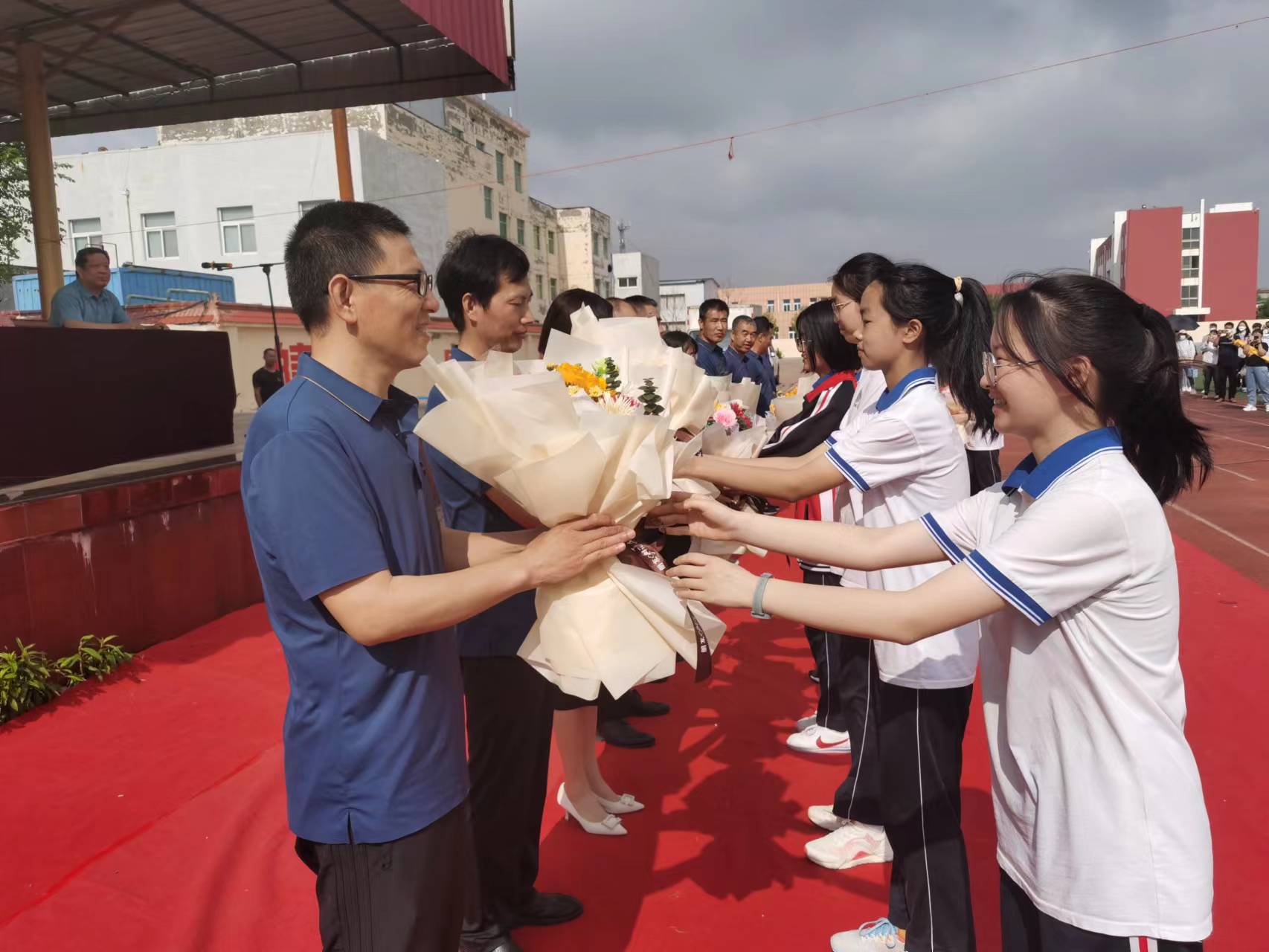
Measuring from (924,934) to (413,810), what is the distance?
1.35m

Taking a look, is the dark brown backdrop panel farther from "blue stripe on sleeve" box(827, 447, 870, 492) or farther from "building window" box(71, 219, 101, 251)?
"building window" box(71, 219, 101, 251)

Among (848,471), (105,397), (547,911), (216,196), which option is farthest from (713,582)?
(216,196)

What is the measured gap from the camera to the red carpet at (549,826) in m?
2.45

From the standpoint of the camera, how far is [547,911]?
2.47 meters

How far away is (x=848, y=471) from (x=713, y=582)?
0.79 m

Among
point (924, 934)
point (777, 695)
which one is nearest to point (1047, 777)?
point (924, 934)

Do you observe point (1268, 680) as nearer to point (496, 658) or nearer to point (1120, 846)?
point (1120, 846)

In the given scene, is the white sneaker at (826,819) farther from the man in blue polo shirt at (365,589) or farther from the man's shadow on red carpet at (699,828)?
the man in blue polo shirt at (365,589)

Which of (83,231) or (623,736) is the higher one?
(83,231)

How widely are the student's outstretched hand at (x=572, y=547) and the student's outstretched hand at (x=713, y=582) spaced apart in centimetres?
15

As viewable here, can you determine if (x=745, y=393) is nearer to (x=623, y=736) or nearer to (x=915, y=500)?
(x=915, y=500)

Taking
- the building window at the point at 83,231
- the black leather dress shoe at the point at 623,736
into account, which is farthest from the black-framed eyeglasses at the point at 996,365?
the building window at the point at 83,231

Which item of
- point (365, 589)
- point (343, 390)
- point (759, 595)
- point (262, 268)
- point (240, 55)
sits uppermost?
point (240, 55)

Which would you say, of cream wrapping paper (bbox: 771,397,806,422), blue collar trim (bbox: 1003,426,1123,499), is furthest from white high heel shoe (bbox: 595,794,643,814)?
cream wrapping paper (bbox: 771,397,806,422)
